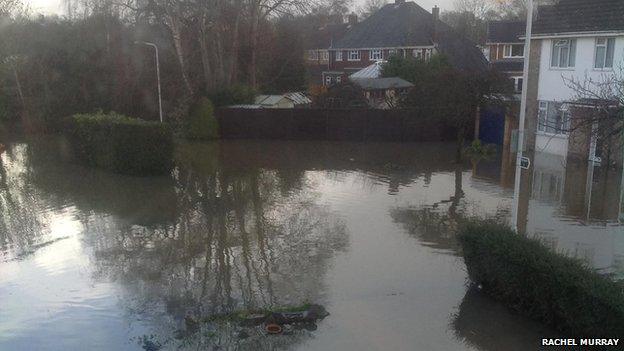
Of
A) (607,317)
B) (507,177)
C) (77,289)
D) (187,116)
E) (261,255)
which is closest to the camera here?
(607,317)

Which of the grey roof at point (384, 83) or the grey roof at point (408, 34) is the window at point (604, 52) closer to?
the grey roof at point (384, 83)

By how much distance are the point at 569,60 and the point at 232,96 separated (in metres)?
18.0

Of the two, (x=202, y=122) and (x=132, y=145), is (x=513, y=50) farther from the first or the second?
(x=132, y=145)

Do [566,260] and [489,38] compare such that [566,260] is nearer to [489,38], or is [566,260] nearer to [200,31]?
[200,31]

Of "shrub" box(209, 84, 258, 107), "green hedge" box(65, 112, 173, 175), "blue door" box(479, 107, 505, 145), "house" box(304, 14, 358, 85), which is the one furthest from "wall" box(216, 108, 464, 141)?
"house" box(304, 14, 358, 85)

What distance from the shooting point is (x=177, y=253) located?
12266mm

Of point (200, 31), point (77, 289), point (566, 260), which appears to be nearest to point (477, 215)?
point (566, 260)

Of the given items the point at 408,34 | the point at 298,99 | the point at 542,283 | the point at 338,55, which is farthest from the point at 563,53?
the point at 338,55

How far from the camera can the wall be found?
103 feet

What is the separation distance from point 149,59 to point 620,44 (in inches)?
988

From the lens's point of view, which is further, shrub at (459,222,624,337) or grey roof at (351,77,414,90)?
grey roof at (351,77,414,90)

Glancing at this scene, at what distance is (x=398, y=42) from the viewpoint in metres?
51.2

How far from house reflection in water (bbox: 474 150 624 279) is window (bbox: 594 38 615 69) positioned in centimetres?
386

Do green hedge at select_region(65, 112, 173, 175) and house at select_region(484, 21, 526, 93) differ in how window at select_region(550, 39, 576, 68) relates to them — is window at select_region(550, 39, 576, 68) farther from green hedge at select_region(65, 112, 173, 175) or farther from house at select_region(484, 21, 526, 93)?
house at select_region(484, 21, 526, 93)
